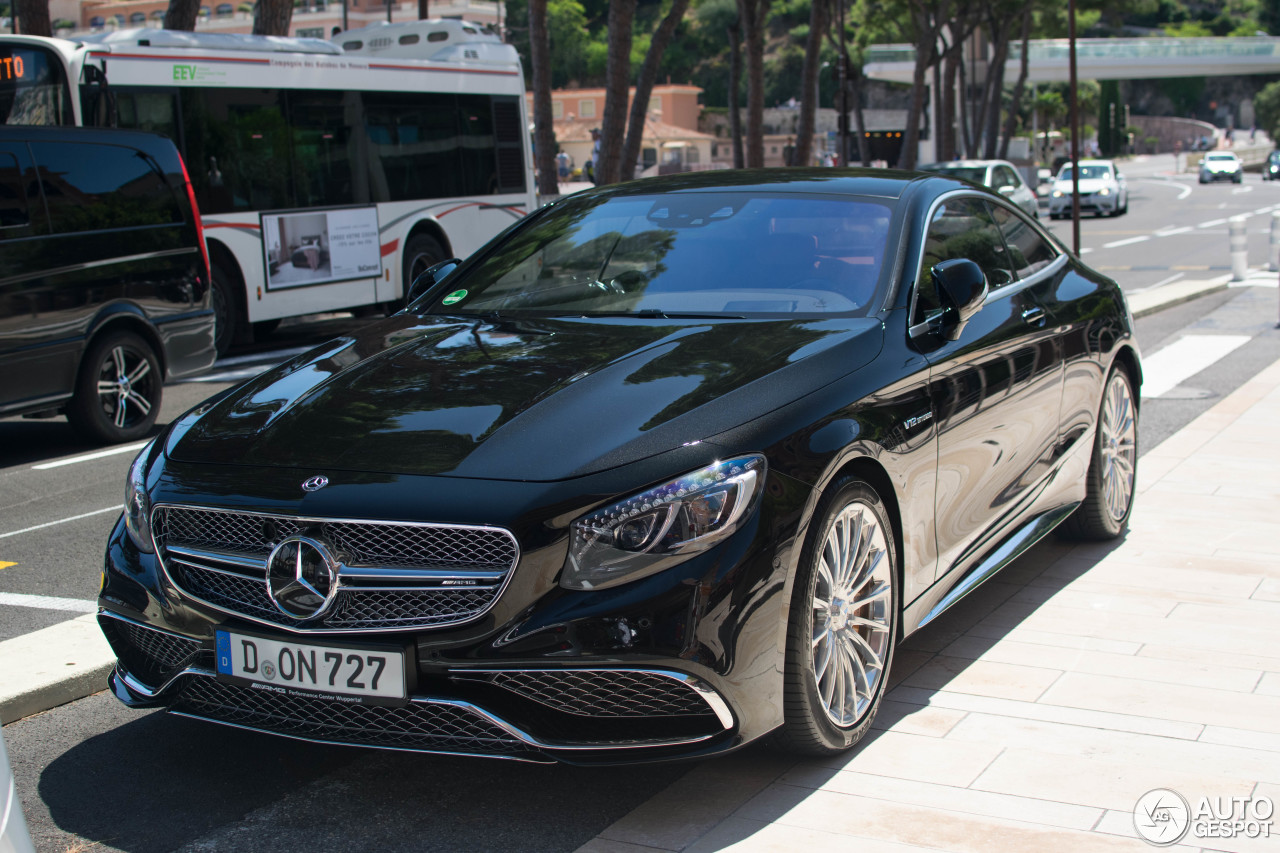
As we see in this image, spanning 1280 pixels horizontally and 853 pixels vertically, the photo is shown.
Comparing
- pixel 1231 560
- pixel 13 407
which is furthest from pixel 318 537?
pixel 13 407

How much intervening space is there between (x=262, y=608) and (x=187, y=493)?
387mm

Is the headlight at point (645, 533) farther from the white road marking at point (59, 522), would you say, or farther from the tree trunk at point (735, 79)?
the tree trunk at point (735, 79)

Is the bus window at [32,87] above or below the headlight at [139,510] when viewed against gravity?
above

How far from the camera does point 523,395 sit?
3.60 metres

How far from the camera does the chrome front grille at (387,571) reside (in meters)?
3.14

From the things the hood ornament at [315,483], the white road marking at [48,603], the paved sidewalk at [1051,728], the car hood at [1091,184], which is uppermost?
the car hood at [1091,184]

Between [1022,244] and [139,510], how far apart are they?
3.45 m

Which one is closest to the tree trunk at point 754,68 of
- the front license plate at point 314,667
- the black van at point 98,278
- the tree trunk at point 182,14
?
the tree trunk at point 182,14

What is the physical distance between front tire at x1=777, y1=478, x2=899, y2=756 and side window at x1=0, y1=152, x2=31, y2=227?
669 cm

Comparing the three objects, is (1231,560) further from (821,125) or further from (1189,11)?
(1189,11)

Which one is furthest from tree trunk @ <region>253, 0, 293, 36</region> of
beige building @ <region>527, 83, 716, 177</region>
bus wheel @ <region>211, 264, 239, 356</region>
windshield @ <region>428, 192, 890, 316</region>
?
beige building @ <region>527, 83, 716, 177</region>

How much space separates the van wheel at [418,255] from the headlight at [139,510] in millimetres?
12725

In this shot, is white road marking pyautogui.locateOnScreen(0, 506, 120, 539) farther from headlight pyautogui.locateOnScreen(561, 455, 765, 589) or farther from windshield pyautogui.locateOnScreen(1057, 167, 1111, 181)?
windshield pyautogui.locateOnScreen(1057, 167, 1111, 181)

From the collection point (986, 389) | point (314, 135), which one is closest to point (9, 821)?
point (986, 389)
